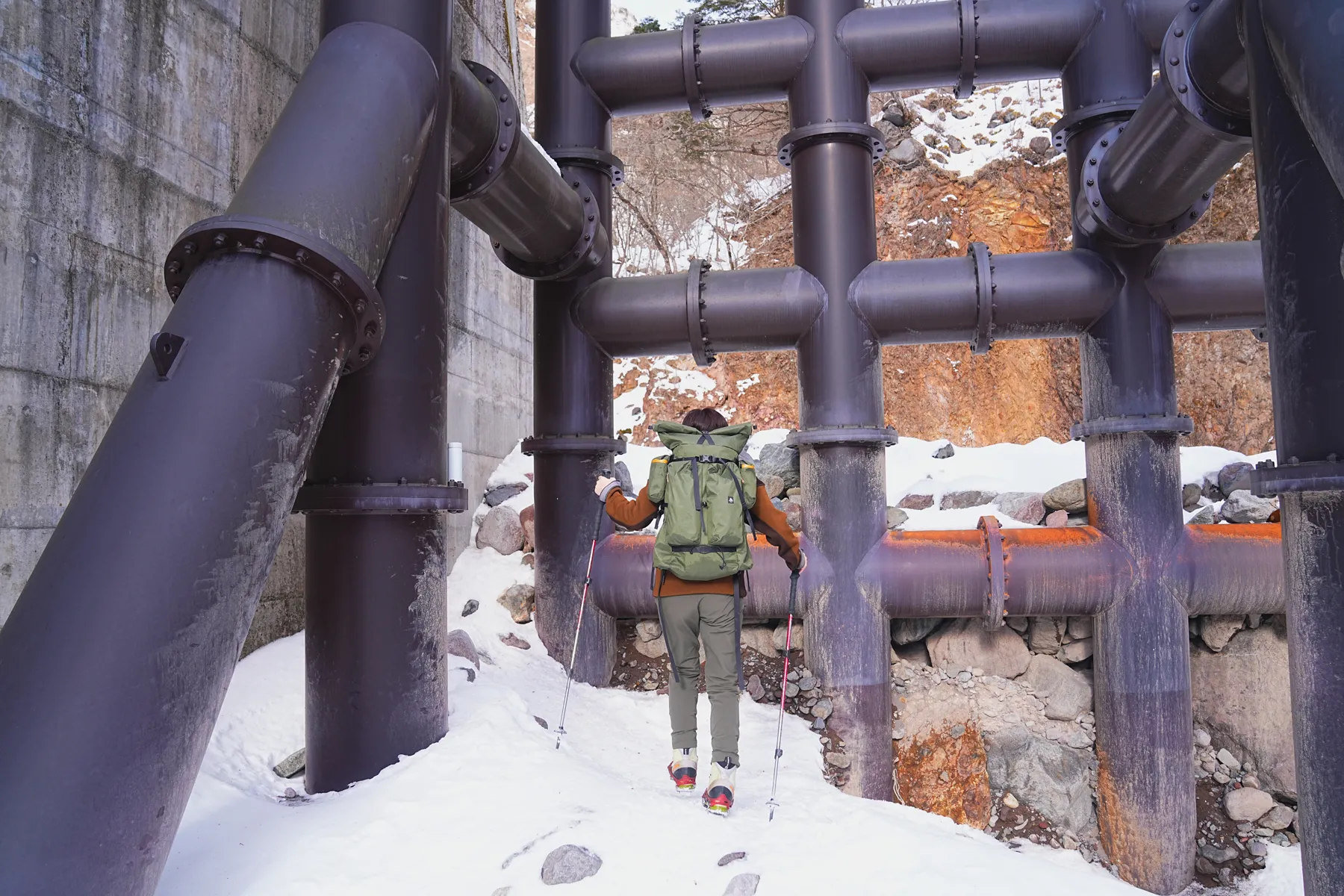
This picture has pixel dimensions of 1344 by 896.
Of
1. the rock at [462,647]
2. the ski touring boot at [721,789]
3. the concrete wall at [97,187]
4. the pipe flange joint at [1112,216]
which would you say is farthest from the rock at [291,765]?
the pipe flange joint at [1112,216]

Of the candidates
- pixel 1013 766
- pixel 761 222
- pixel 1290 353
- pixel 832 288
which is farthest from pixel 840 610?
pixel 761 222

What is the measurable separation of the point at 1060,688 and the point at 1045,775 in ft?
1.80

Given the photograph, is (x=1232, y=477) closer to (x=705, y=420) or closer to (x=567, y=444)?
(x=705, y=420)

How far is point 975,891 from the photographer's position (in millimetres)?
2627

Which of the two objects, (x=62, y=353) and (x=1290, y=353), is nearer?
(x=1290, y=353)

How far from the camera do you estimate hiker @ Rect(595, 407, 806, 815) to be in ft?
11.5

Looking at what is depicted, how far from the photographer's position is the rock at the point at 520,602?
5.90 meters

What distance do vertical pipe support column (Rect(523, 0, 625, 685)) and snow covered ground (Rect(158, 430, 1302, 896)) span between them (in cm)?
107

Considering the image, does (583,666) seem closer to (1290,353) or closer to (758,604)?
(758,604)

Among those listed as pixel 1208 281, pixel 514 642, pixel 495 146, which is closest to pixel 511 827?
pixel 514 642

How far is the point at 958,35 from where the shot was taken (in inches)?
223

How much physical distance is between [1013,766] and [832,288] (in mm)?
3242

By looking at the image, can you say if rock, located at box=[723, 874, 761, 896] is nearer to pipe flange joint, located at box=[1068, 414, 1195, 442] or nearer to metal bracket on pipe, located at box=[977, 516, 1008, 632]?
metal bracket on pipe, located at box=[977, 516, 1008, 632]

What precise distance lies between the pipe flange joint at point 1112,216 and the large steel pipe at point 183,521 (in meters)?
4.16
